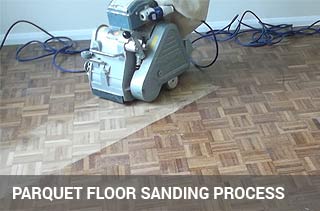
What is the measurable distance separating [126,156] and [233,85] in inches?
30.4

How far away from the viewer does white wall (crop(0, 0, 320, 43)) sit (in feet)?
8.95

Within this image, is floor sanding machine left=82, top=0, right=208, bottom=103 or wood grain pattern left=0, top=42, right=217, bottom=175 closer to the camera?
wood grain pattern left=0, top=42, right=217, bottom=175

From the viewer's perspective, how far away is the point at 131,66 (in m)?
2.09

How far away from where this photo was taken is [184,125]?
78.2 inches

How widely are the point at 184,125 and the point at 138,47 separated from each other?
410 millimetres

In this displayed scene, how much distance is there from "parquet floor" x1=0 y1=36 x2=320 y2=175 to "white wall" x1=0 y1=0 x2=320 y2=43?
0.37m

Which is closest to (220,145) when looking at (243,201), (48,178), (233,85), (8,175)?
(243,201)

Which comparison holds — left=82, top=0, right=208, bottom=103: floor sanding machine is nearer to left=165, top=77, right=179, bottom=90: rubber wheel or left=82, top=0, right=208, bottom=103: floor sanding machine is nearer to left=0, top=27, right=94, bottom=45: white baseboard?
left=165, top=77, right=179, bottom=90: rubber wheel

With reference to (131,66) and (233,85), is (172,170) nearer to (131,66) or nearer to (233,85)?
(131,66)

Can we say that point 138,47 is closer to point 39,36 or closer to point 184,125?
point 184,125

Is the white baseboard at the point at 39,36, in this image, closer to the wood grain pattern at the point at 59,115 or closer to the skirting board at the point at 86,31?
the skirting board at the point at 86,31

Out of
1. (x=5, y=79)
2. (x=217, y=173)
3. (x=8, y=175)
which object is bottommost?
(x=5, y=79)

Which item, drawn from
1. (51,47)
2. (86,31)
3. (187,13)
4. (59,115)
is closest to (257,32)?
(187,13)

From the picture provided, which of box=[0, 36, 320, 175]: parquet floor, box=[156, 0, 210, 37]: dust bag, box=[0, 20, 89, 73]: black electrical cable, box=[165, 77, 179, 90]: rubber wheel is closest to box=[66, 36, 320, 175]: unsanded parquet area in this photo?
box=[0, 36, 320, 175]: parquet floor
